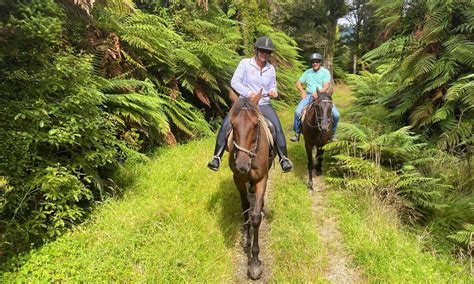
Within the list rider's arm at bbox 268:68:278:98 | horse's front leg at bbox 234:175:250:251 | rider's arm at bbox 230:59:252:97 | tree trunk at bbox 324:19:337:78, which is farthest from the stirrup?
tree trunk at bbox 324:19:337:78

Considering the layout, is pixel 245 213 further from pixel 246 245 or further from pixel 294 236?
pixel 294 236

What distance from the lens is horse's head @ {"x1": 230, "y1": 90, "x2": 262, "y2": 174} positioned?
3.62 metres

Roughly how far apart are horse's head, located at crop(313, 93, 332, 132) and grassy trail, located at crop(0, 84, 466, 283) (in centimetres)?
135

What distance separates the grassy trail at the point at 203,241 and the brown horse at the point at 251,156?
1.07ft

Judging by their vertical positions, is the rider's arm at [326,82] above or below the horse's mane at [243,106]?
below

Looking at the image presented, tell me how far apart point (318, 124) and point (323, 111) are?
0.28 meters

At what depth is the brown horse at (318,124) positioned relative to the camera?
20.9 ft

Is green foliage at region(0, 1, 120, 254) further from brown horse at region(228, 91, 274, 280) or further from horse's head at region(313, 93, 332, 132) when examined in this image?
horse's head at region(313, 93, 332, 132)

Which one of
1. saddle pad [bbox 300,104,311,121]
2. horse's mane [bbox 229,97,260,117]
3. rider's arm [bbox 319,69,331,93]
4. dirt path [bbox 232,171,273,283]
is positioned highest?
horse's mane [bbox 229,97,260,117]

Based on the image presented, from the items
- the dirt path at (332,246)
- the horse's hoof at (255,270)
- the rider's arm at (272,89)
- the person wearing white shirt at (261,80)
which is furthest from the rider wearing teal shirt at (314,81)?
the horse's hoof at (255,270)

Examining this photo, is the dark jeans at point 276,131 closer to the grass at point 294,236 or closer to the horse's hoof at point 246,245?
the grass at point 294,236

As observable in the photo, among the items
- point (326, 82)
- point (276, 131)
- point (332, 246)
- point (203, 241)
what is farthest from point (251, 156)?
point (326, 82)

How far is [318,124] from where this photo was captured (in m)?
6.47

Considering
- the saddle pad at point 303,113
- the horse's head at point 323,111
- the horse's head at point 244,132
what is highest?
the horse's head at point 244,132
